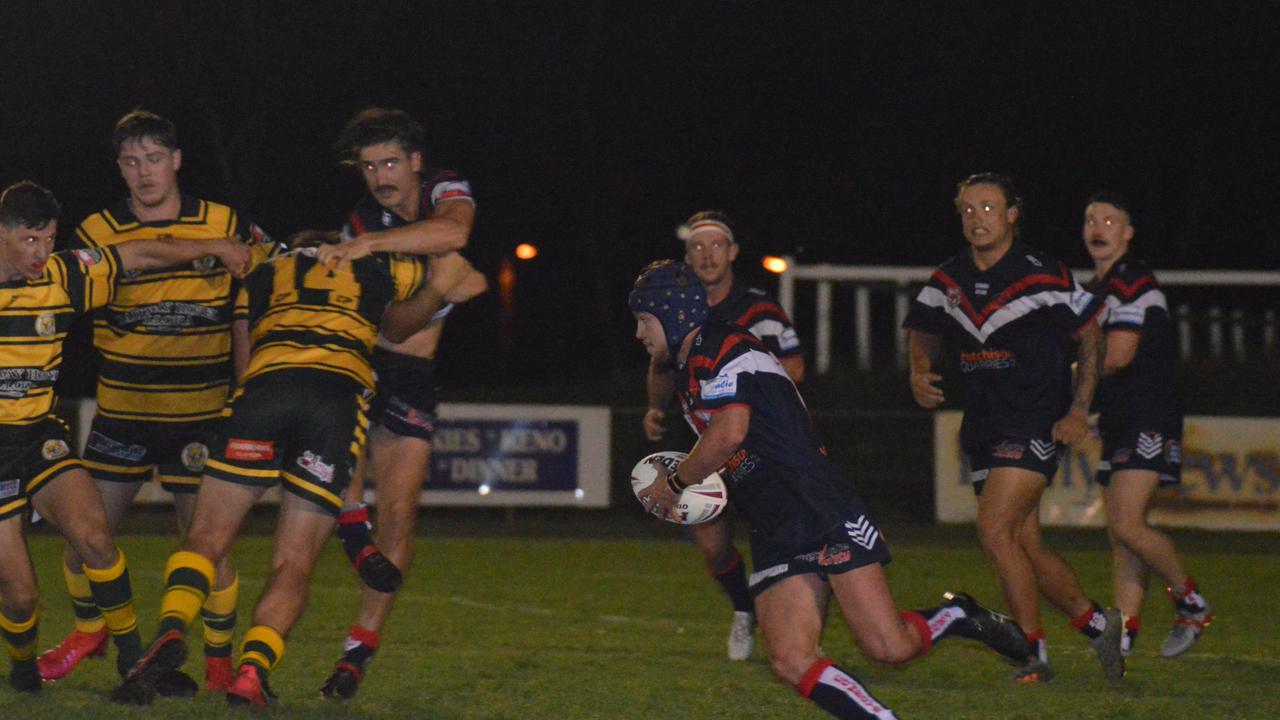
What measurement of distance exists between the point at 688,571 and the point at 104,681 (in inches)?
240

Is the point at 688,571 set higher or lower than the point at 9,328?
lower

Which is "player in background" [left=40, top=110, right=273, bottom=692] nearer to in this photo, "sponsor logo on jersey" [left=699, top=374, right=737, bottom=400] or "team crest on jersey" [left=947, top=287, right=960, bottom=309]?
"sponsor logo on jersey" [left=699, top=374, right=737, bottom=400]

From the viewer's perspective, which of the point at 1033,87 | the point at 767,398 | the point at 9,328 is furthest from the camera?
the point at 1033,87

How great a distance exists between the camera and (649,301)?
5.62m

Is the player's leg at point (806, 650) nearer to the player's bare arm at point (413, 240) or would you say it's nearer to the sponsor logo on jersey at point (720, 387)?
the sponsor logo on jersey at point (720, 387)

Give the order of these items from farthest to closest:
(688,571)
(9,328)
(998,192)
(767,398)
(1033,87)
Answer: (1033,87)
(688,571)
(998,192)
(9,328)
(767,398)

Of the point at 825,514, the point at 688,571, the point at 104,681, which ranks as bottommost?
the point at 688,571

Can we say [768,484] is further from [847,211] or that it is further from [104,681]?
[847,211]

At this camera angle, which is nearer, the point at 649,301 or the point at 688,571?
the point at 649,301

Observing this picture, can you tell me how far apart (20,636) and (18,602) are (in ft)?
0.53

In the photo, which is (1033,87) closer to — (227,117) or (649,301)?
(227,117)

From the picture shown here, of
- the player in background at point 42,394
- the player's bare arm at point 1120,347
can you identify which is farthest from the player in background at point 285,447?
the player's bare arm at point 1120,347

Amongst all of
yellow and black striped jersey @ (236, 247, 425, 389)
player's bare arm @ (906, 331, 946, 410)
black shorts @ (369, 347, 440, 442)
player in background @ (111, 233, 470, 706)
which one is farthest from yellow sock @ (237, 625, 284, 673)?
player's bare arm @ (906, 331, 946, 410)

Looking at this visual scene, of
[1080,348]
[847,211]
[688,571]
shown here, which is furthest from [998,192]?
[847,211]
